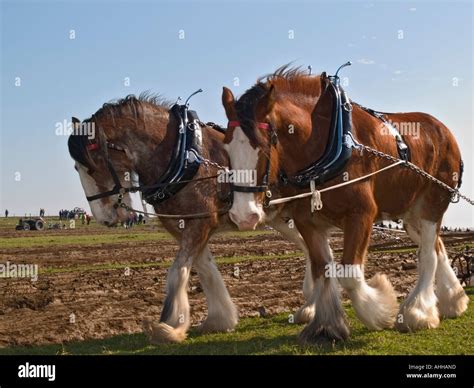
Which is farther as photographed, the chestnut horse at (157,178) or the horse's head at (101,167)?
the horse's head at (101,167)

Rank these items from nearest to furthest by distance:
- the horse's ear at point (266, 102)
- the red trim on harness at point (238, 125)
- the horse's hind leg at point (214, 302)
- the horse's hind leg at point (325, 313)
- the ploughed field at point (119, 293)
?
the red trim on harness at point (238, 125), the horse's ear at point (266, 102), the horse's hind leg at point (325, 313), the horse's hind leg at point (214, 302), the ploughed field at point (119, 293)

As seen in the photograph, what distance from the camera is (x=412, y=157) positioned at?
7.09m

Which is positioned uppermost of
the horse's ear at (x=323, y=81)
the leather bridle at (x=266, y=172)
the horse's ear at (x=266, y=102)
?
the horse's ear at (x=323, y=81)

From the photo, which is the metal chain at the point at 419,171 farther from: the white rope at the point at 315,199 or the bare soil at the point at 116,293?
the bare soil at the point at 116,293

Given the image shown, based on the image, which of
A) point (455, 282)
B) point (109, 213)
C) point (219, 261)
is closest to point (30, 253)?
point (219, 261)

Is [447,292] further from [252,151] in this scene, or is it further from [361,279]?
[252,151]

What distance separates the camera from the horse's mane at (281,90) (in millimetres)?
5676

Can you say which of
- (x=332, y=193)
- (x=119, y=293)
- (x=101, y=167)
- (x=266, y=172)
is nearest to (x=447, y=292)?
(x=332, y=193)

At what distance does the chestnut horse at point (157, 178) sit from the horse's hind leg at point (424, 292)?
4.29ft

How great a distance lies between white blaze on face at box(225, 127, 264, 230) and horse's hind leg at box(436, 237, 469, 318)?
327 centimetres

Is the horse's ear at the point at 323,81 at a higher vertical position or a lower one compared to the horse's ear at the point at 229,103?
higher

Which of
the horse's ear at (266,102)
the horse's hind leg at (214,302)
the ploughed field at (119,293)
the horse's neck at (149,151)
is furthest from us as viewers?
the ploughed field at (119,293)

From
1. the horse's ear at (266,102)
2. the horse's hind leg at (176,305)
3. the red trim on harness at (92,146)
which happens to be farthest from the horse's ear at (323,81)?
the red trim on harness at (92,146)

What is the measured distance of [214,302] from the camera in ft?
24.6
